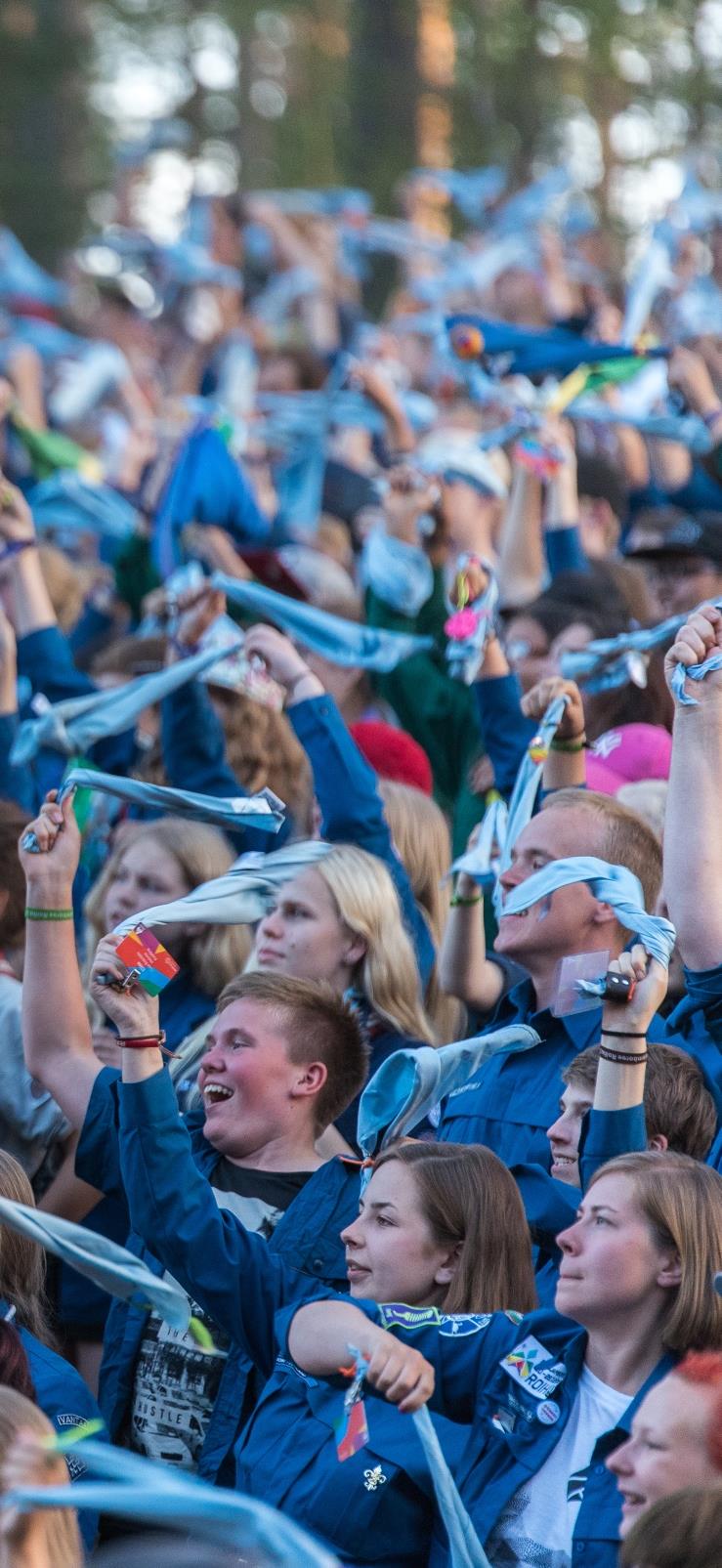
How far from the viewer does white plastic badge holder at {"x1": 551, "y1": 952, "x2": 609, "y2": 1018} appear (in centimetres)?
396

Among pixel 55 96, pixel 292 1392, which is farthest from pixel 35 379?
pixel 55 96

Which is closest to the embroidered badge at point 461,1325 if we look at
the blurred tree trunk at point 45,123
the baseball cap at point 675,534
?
the baseball cap at point 675,534

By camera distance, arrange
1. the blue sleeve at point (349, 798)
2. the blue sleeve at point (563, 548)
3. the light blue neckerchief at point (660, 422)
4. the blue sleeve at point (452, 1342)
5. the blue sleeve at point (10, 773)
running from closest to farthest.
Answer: the blue sleeve at point (452, 1342), the blue sleeve at point (349, 798), the blue sleeve at point (10, 773), the blue sleeve at point (563, 548), the light blue neckerchief at point (660, 422)

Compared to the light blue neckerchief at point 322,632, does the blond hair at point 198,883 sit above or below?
below

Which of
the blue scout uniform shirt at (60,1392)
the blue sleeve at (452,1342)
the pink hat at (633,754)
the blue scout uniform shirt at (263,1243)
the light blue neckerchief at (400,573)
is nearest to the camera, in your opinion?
the blue sleeve at (452,1342)

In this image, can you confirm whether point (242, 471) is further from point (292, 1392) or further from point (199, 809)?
point (292, 1392)

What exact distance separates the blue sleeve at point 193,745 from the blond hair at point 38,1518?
2.92m

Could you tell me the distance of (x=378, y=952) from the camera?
4566 mm

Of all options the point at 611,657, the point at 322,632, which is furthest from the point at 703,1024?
the point at 322,632

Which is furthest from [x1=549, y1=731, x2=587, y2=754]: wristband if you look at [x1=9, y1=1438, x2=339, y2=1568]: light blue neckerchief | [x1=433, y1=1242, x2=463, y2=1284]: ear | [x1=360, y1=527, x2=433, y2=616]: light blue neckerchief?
[x1=9, y1=1438, x2=339, y2=1568]: light blue neckerchief

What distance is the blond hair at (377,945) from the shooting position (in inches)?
179

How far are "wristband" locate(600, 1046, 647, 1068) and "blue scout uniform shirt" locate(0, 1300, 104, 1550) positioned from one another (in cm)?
113

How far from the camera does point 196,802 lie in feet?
14.8

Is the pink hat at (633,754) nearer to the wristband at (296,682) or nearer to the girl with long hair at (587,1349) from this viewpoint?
the wristband at (296,682)
